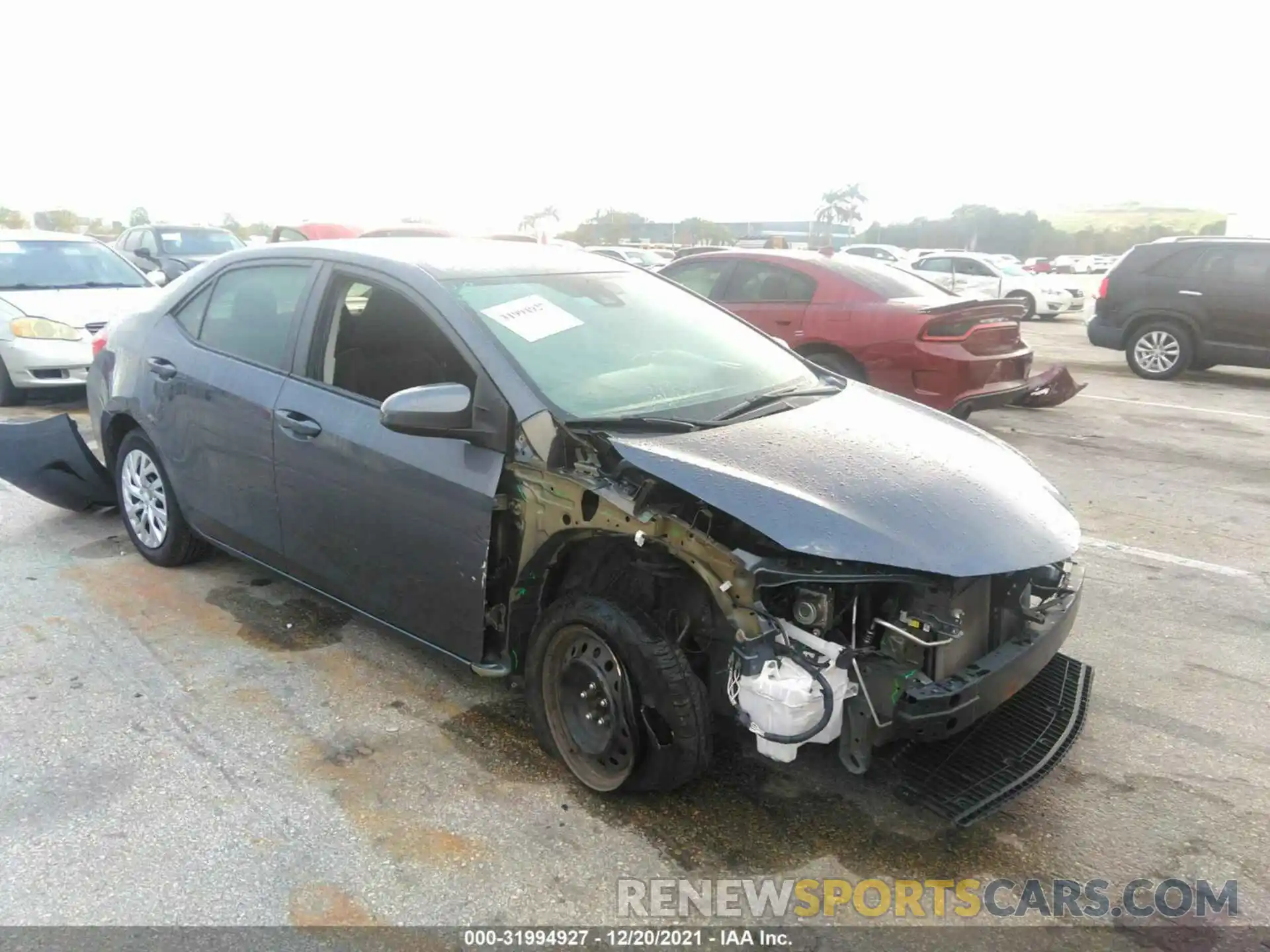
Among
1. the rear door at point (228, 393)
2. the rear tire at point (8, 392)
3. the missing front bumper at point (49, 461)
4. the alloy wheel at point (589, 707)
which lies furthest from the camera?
the rear tire at point (8, 392)

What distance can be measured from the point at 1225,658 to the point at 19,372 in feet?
29.6

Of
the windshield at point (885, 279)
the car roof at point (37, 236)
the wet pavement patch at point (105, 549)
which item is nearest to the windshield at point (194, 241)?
the car roof at point (37, 236)

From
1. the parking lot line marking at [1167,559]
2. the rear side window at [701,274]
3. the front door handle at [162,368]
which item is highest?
the rear side window at [701,274]

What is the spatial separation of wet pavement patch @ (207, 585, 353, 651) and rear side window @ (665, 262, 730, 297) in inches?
209

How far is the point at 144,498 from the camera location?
4844 millimetres

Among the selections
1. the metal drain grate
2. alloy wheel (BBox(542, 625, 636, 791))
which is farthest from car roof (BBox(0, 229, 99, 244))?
the metal drain grate

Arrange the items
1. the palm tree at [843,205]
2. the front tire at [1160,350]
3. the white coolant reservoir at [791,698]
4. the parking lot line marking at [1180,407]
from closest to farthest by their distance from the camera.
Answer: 1. the white coolant reservoir at [791,698]
2. the parking lot line marking at [1180,407]
3. the front tire at [1160,350]
4. the palm tree at [843,205]

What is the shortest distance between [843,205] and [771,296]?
72568mm

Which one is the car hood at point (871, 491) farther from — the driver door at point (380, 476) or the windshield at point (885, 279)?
the windshield at point (885, 279)

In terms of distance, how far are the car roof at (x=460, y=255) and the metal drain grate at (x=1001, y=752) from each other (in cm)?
225

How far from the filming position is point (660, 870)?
2697 millimetres

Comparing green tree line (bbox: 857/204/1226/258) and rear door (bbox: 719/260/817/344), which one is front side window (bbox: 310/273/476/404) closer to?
rear door (bbox: 719/260/817/344)

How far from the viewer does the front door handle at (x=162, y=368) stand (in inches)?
174

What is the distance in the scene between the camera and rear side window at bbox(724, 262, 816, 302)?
8234 mm
